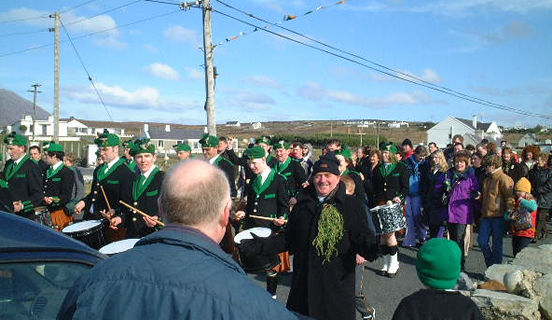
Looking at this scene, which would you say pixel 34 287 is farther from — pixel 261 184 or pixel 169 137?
pixel 169 137

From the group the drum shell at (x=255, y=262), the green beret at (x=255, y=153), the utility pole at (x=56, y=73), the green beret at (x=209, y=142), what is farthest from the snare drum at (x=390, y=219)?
the utility pole at (x=56, y=73)

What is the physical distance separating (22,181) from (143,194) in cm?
292

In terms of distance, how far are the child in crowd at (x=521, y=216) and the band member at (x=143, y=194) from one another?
5.40m

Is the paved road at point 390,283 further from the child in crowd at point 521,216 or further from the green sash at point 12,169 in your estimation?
the green sash at point 12,169

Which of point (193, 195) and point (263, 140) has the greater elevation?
point (263, 140)

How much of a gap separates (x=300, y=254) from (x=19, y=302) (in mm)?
2288

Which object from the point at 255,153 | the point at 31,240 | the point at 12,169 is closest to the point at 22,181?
the point at 12,169

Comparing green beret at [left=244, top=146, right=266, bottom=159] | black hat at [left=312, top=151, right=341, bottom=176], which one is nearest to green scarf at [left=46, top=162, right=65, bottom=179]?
green beret at [left=244, top=146, right=266, bottom=159]

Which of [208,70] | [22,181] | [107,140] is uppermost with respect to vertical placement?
[208,70]

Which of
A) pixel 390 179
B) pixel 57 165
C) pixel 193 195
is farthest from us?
pixel 390 179

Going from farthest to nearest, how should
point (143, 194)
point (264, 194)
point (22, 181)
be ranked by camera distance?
point (22, 181), point (264, 194), point (143, 194)

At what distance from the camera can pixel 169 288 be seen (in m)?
1.47

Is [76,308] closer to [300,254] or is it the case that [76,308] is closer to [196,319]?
[196,319]

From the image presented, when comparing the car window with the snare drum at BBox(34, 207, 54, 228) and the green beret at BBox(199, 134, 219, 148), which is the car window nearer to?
the snare drum at BBox(34, 207, 54, 228)
